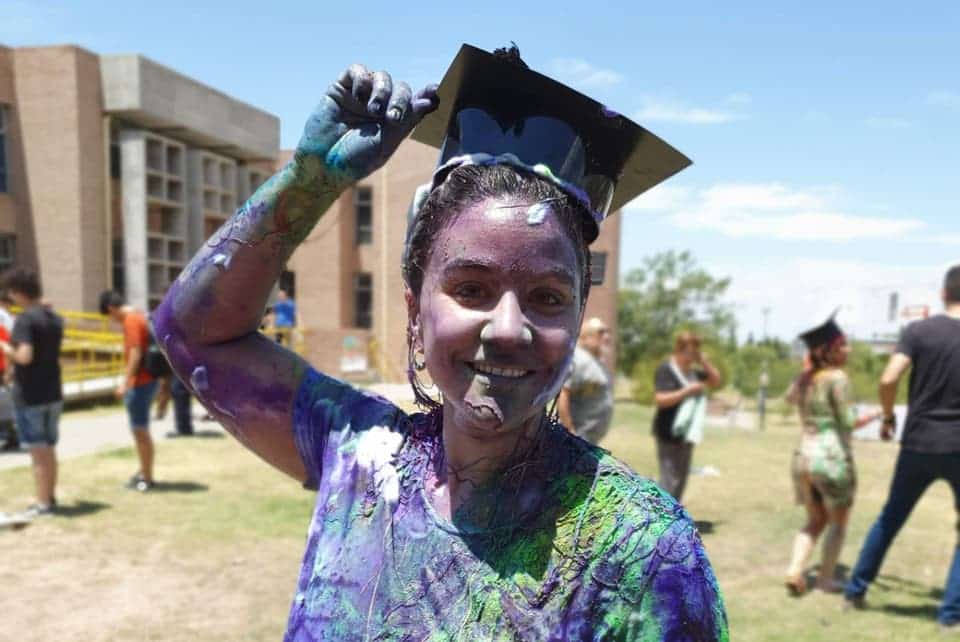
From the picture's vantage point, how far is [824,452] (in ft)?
16.2

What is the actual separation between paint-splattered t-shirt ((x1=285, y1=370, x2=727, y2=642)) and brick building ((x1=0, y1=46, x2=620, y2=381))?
13.6 meters

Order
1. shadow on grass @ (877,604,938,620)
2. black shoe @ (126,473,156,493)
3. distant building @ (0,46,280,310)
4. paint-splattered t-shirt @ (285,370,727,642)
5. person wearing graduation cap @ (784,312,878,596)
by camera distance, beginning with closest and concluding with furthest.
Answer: paint-splattered t-shirt @ (285,370,727,642) < shadow on grass @ (877,604,938,620) < person wearing graduation cap @ (784,312,878,596) < black shoe @ (126,473,156,493) < distant building @ (0,46,280,310)

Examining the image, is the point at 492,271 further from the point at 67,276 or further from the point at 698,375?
the point at 67,276

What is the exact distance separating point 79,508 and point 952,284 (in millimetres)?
6742

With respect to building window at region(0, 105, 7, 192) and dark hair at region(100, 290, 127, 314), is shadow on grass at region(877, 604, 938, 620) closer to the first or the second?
dark hair at region(100, 290, 127, 314)

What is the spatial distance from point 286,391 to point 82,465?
7.53 meters

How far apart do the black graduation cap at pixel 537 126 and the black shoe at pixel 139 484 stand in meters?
6.71

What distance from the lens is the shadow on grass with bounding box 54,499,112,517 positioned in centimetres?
630

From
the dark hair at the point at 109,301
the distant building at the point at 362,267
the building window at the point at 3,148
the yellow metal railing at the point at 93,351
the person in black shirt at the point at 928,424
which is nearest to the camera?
the person in black shirt at the point at 928,424

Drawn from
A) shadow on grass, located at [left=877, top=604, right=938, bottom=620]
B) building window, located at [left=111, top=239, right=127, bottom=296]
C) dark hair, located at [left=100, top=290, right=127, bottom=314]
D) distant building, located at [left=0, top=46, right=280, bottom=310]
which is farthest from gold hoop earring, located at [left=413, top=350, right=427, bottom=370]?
building window, located at [left=111, top=239, right=127, bottom=296]

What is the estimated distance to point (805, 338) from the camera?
17.2 ft

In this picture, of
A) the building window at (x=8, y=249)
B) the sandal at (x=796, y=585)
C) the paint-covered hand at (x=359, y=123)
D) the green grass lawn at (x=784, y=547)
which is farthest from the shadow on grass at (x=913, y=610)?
the building window at (x=8, y=249)

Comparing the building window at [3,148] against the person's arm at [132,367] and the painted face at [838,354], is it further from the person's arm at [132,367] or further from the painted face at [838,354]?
the painted face at [838,354]

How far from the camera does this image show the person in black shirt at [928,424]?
14.7 feet
